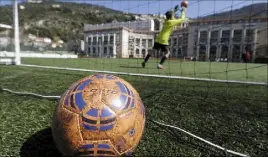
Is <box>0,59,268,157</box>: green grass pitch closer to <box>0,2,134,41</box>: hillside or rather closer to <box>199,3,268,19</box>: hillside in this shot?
<box>199,3,268,19</box>: hillside

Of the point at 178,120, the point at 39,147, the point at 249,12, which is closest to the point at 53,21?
the point at 249,12

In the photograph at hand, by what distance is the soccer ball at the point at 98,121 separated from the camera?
1.96 meters

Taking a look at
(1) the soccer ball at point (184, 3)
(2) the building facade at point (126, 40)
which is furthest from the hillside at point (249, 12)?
(2) the building facade at point (126, 40)

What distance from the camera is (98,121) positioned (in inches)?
77.7

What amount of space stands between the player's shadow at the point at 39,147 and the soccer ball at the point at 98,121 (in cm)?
37

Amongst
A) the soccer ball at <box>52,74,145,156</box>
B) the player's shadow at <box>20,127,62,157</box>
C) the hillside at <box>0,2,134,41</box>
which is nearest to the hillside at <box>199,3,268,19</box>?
the soccer ball at <box>52,74,145,156</box>

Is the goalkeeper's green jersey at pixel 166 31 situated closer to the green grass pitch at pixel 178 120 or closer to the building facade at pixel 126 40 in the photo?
the building facade at pixel 126 40

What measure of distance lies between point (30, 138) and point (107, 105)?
43.6 inches

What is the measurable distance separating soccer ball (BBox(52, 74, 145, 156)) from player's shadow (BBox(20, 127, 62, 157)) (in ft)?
1.22

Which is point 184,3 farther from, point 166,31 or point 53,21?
point 53,21

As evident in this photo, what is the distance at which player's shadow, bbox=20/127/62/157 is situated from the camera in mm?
2367

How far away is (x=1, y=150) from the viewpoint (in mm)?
2395

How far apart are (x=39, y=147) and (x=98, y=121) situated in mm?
869

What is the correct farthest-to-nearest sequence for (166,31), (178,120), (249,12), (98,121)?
(166,31)
(249,12)
(178,120)
(98,121)
